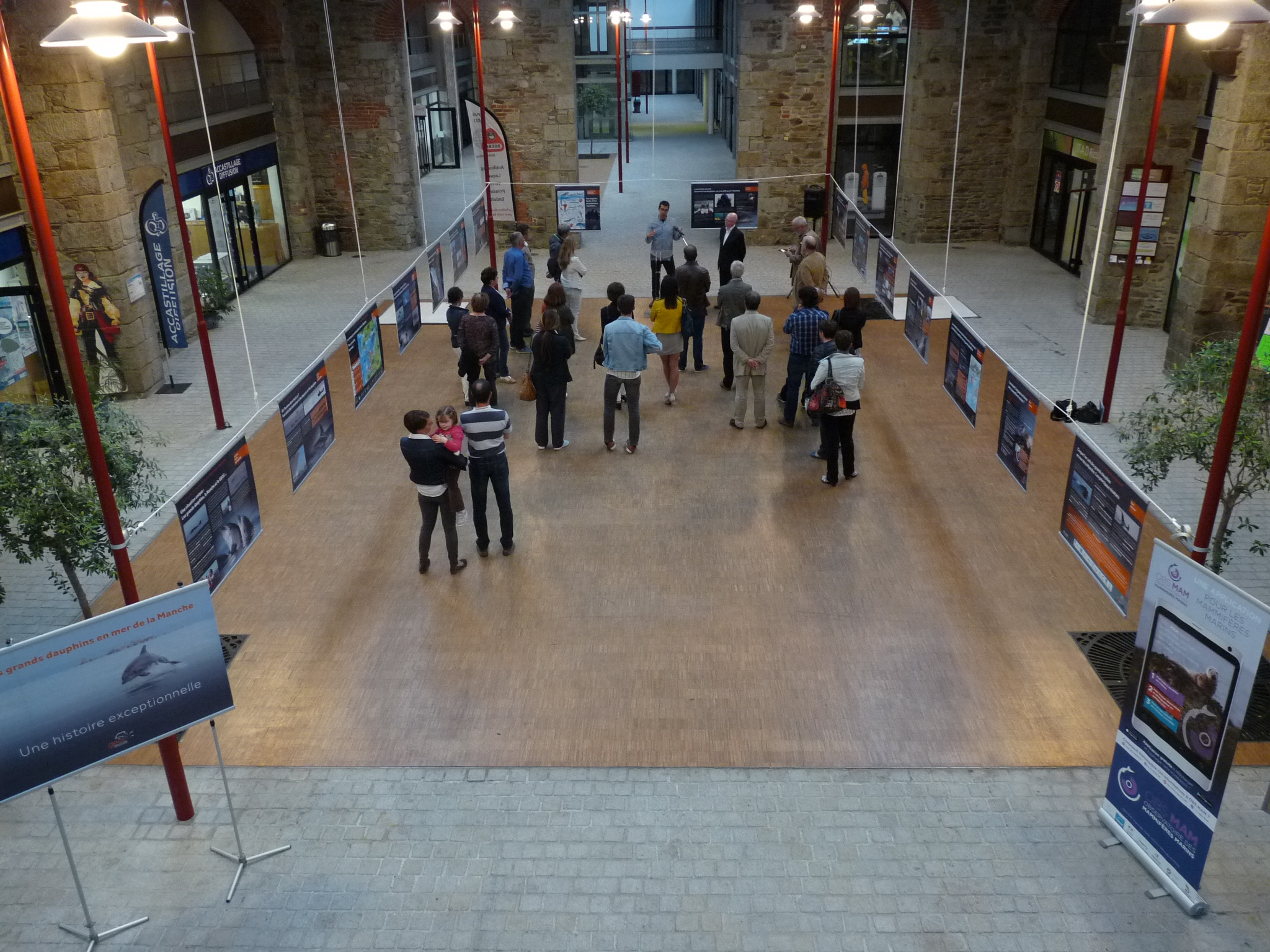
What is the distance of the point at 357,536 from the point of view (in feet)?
29.0

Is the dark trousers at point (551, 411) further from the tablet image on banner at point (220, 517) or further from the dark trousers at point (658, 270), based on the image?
the dark trousers at point (658, 270)

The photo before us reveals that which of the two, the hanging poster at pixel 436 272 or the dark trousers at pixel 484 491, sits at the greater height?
the hanging poster at pixel 436 272

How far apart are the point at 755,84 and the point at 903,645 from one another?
46.7 feet

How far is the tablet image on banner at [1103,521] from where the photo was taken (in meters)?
5.48

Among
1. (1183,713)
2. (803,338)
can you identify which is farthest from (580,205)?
(1183,713)

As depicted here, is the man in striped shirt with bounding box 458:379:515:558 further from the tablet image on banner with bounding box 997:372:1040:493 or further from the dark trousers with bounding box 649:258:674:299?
the dark trousers with bounding box 649:258:674:299

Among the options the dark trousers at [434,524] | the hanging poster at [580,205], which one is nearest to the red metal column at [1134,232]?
the dark trousers at [434,524]

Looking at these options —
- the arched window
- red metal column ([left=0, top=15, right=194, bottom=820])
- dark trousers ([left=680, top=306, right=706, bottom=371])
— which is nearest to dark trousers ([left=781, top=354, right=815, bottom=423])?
dark trousers ([left=680, top=306, right=706, bottom=371])

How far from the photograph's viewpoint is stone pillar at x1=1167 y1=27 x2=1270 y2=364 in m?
10.7

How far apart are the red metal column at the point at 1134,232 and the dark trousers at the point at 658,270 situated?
5761 mm

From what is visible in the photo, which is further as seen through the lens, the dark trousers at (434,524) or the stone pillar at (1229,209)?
the stone pillar at (1229,209)

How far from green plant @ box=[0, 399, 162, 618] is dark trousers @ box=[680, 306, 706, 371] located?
258 inches

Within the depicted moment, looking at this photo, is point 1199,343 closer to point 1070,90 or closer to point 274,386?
point 1070,90

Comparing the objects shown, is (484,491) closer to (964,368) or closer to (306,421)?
(306,421)
